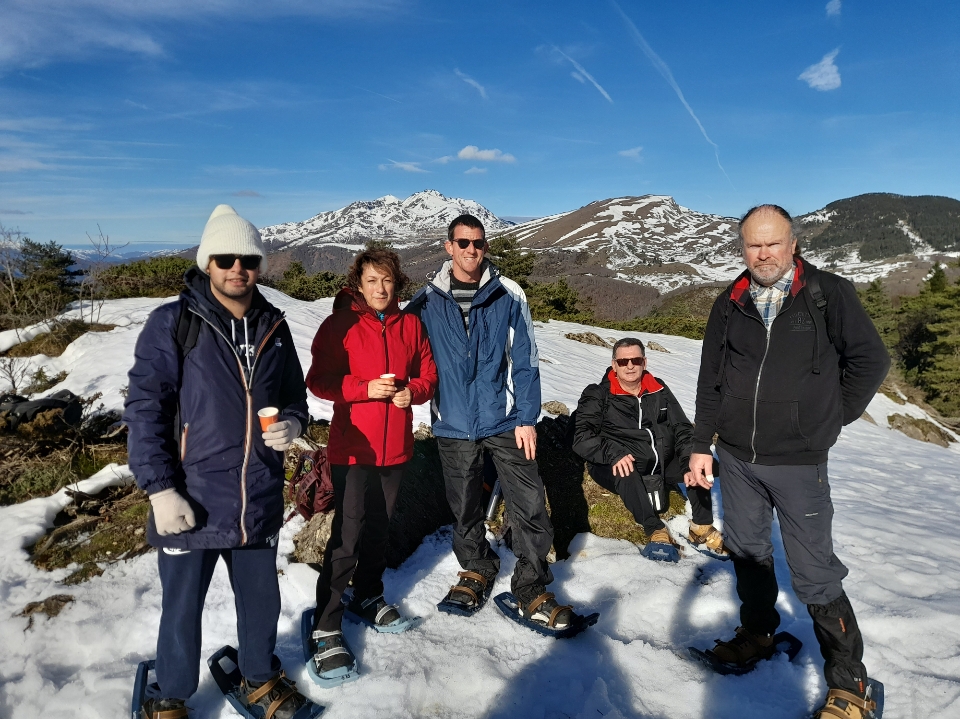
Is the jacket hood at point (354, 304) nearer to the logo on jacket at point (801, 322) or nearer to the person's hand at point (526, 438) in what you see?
the person's hand at point (526, 438)

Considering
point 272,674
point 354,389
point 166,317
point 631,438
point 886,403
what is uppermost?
point 166,317

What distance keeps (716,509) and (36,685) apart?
5428mm

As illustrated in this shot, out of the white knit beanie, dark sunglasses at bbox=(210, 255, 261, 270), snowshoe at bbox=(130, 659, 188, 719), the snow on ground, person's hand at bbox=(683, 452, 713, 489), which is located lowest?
the snow on ground

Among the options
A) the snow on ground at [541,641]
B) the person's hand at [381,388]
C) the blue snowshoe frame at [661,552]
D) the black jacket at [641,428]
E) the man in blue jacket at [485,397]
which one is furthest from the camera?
the black jacket at [641,428]

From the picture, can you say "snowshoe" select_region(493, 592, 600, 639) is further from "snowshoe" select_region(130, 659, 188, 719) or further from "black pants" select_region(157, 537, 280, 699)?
"snowshoe" select_region(130, 659, 188, 719)

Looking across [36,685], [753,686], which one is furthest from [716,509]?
[36,685]

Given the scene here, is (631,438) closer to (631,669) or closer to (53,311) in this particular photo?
(631,669)

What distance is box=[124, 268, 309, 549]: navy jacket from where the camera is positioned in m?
2.22

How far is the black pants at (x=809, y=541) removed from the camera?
A: 2641mm

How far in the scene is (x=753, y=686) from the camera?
2.95 m

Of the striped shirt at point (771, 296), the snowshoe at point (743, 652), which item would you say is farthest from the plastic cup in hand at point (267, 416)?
the snowshoe at point (743, 652)

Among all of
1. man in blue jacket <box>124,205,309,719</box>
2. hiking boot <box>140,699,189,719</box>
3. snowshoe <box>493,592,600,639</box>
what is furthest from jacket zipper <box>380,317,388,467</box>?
hiking boot <box>140,699,189,719</box>

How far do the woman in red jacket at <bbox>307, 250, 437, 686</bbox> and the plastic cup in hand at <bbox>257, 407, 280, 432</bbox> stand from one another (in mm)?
719

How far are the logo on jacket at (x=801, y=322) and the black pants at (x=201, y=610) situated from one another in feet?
9.40
